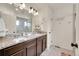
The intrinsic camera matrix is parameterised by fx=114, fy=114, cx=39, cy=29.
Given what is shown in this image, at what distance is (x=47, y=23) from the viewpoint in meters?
2.14

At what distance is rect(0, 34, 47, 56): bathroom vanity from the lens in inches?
65.7

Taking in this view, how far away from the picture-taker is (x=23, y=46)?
6.63ft

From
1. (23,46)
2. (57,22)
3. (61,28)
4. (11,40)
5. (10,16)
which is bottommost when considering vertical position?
(23,46)

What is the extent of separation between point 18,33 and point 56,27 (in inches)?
28.2

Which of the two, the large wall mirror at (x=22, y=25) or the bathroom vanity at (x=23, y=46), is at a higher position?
the large wall mirror at (x=22, y=25)

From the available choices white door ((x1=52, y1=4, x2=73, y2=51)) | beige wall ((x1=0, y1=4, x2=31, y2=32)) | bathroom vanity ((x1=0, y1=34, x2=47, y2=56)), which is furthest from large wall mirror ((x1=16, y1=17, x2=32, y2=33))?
white door ((x1=52, y1=4, x2=73, y2=51))

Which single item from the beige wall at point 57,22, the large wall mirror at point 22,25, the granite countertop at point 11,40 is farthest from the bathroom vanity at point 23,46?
the beige wall at point 57,22

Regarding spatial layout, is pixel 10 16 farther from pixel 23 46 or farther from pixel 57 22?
pixel 57 22

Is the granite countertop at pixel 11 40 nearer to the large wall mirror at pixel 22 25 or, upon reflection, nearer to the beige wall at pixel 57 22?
the large wall mirror at pixel 22 25

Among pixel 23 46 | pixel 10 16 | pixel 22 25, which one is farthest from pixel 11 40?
pixel 10 16

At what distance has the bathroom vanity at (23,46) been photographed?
1.67 metres

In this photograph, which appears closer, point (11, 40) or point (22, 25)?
point (11, 40)

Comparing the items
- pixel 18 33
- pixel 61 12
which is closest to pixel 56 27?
pixel 61 12

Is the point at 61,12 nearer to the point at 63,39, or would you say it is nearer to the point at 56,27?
the point at 56,27
